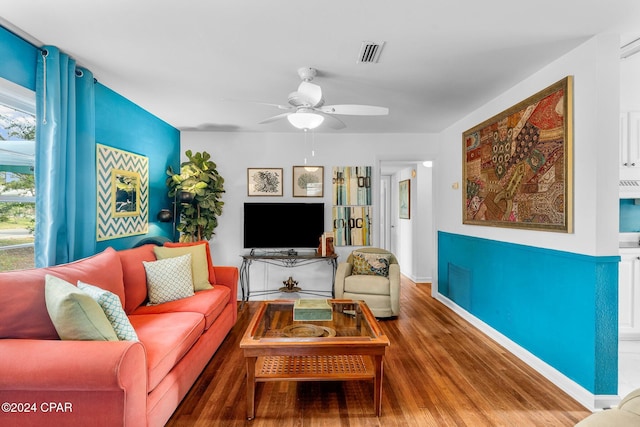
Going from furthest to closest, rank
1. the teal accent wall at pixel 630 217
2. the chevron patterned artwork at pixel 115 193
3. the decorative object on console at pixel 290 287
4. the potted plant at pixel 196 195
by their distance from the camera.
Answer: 1. the decorative object on console at pixel 290 287
2. the potted plant at pixel 196 195
3. the teal accent wall at pixel 630 217
4. the chevron patterned artwork at pixel 115 193

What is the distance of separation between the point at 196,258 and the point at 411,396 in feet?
7.42

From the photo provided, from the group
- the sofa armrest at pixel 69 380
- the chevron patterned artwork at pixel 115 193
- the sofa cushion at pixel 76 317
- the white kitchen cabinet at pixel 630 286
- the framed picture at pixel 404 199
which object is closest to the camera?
the sofa armrest at pixel 69 380

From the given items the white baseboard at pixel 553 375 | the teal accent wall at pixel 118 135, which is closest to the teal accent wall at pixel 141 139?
the teal accent wall at pixel 118 135

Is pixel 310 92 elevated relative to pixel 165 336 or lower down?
elevated

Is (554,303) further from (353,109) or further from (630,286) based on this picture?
(353,109)

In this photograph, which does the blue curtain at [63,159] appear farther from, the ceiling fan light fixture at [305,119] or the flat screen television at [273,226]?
the flat screen television at [273,226]

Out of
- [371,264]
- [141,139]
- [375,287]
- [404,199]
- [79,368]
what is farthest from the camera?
[404,199]

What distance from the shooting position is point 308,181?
469 cm

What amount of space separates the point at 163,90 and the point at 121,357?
256cm

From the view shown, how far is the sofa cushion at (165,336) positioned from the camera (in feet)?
5.82

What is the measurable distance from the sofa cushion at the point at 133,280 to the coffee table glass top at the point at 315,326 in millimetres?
1005

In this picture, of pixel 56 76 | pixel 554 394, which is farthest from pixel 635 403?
pixel 56 76

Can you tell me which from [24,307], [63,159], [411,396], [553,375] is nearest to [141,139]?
[63,159]

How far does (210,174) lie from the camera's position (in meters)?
4.19
